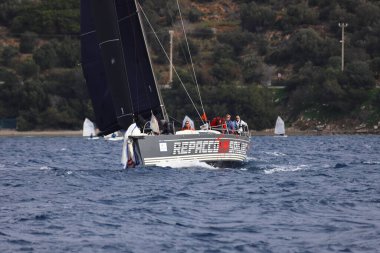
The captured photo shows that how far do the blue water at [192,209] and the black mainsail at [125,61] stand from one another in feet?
8.10

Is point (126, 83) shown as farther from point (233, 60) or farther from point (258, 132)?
point (233, 60)

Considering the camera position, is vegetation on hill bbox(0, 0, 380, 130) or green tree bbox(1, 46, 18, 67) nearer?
vegetation on hill bbox(0, 0, 380, 130)

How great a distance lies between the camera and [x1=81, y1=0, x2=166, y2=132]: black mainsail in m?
37.0

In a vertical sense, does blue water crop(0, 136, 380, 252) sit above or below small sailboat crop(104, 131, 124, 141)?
below

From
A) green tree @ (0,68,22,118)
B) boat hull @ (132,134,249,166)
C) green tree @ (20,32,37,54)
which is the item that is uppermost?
green tree @ (20,32,37,54)

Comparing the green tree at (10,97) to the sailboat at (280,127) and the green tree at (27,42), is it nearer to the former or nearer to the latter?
the green tree at (27,42)

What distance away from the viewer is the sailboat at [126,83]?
35812 millimetres

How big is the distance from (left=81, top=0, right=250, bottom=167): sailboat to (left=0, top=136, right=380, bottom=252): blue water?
0.78m

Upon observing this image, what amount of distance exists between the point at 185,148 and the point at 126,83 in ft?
11.8

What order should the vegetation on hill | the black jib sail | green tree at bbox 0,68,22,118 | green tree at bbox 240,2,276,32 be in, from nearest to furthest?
1. the black jib sail
2. the vegetation on hill
3. green tree at bbox 0,68,22,118
4. green tree at bbox 240,2,276,32

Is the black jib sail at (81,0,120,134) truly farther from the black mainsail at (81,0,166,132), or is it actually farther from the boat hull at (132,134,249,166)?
the boat hull at (132,134,249,166)

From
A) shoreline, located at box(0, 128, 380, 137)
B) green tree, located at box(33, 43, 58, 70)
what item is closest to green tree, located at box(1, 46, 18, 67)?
green tree, located at box(33, 43, 58, 70)

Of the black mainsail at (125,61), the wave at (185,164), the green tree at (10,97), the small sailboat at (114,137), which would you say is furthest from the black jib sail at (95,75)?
the green tree at (10,97)

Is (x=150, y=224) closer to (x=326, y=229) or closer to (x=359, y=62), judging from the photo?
(x=326, y=229)
